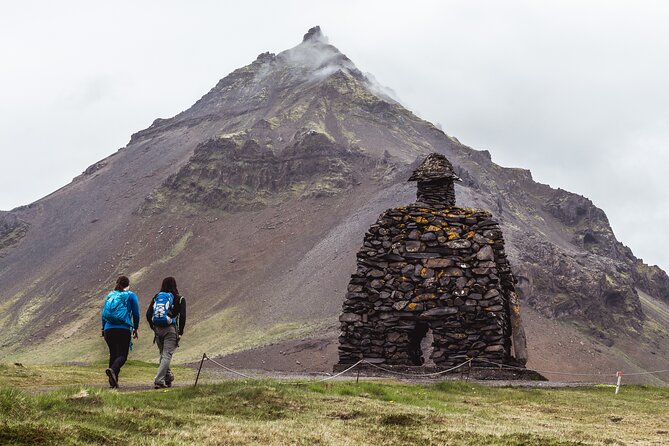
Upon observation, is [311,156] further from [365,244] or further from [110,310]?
[110,310]

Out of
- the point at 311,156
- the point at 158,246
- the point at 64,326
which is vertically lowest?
the point at 64,326

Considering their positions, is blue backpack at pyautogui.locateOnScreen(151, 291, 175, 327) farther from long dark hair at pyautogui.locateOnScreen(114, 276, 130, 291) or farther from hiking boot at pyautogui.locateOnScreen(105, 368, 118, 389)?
hiking boot at pyautogui.locateOnScreen(105, 368, 118, 389)

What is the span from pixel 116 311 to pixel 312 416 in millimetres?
5284

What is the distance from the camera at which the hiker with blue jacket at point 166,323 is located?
14.5 m

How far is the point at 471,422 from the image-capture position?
1146 cm

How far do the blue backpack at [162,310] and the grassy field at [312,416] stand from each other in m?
1.90

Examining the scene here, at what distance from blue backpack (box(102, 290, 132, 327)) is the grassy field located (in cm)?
172

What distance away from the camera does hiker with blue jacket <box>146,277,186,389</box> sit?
14477 millimetres

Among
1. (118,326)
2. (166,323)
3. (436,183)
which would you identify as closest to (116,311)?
(118,326)

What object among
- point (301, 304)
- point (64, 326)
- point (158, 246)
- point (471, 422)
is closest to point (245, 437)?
point (471, 422)

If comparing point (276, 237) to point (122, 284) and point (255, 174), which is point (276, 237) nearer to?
point (255, 174)

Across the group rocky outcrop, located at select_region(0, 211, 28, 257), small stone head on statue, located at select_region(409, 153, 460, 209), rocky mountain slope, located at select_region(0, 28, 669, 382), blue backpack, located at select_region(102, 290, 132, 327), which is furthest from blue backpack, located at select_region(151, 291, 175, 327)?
rocky outcrop, located at select_region(0, 211, 28, 257)

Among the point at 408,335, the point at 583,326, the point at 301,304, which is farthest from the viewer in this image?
the point at 583,326

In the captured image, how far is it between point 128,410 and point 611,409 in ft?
37.6
